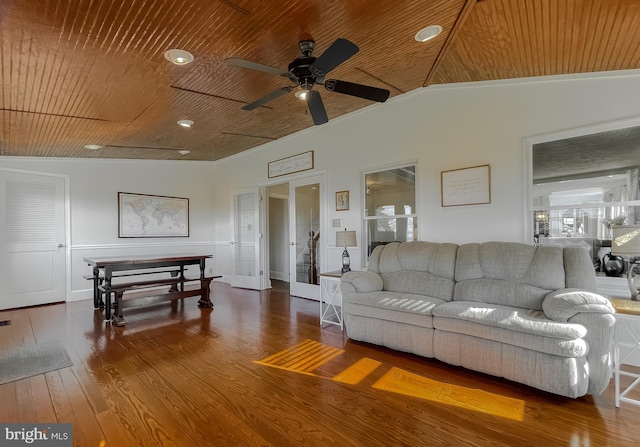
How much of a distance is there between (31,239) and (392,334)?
5.81 metres

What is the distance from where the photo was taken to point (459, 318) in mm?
2660

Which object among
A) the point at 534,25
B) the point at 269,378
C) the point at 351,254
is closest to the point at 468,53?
the point at 534,25

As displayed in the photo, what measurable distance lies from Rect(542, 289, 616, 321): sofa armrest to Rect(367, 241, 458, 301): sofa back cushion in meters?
0.91

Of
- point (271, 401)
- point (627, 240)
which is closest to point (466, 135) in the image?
point (627, 240)

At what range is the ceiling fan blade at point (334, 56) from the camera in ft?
6.89

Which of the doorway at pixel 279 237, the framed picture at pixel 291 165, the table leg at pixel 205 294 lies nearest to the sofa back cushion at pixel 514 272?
the framed picture at pixel 291 165

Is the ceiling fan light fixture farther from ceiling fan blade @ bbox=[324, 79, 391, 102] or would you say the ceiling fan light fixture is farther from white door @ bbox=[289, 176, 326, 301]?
ceiling fan blade @ bbox=[324, 79, 391, 102]

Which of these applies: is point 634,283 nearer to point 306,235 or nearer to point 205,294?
point 306,235

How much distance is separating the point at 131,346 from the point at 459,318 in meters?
3.19

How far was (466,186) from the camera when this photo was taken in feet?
11.9

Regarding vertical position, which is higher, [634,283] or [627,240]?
[627,240]

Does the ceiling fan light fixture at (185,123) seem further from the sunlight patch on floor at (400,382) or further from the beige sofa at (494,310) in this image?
the sunlight patch on floor at (400,382)

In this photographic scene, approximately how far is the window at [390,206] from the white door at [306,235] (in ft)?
2.94

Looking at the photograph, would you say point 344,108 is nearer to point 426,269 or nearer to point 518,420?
point 426,269
